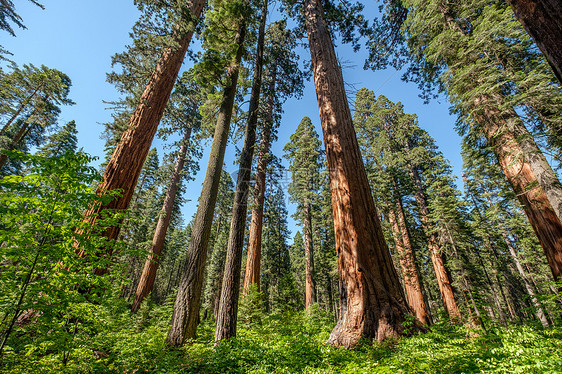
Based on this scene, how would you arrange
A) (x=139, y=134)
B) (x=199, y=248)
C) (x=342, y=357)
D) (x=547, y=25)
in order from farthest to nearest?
1. (x=199, y=248)
2. (x=139, y=134)
3. (x=342, y=357)
4. (x=547, y=25)

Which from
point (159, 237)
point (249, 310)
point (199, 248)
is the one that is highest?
point (159, 237)

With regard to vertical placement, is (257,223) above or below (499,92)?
below

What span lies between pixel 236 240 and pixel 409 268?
11557 mm

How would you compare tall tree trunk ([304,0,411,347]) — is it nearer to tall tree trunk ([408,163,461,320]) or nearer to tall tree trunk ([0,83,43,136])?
tall tree trunk ([408,163,461,320])

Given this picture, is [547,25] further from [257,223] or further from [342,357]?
[257,223]

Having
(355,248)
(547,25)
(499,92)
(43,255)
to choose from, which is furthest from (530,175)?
(43,255)

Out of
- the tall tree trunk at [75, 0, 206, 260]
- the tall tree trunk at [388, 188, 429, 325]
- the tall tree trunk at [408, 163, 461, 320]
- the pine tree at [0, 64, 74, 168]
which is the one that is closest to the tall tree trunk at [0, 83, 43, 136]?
the pine tree at [0, 64, 74, 168]

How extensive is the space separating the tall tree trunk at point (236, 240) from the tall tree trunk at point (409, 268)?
33.7 ft

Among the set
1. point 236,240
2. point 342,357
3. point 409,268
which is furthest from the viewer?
point 409,268

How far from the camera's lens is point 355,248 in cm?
335

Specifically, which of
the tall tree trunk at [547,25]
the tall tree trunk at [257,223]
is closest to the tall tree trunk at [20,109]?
the tall tree trunk at [257,223]

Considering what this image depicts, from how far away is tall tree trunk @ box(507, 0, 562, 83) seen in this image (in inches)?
66.8

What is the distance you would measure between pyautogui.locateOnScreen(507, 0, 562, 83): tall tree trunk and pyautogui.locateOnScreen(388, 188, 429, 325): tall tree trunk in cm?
1165

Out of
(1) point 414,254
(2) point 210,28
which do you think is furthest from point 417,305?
(2) point 210,28
